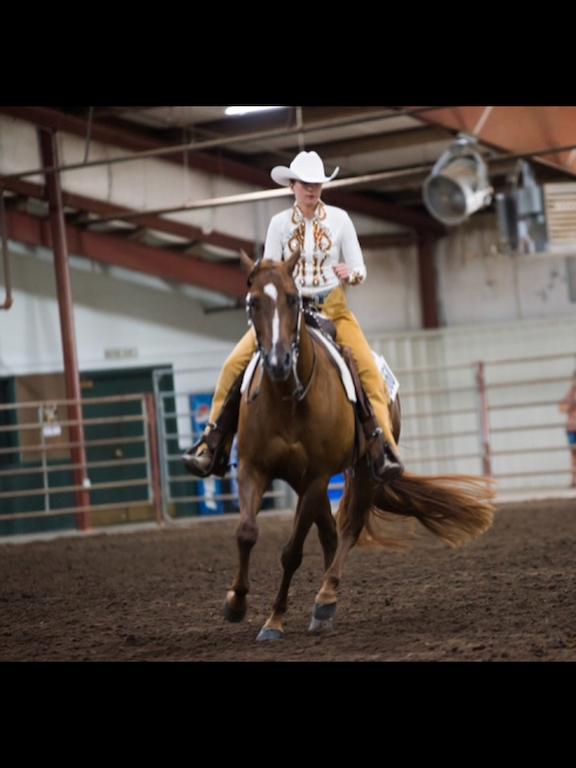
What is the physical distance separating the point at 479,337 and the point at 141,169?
5702mm

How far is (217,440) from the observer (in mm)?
5680

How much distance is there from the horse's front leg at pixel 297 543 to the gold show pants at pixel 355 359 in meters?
0.56

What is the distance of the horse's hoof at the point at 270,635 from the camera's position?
17.4ft

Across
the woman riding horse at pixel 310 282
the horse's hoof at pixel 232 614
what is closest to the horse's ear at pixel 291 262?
the woman riding horse at pixel 310 282

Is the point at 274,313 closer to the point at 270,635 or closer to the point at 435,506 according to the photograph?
the point at 270,635

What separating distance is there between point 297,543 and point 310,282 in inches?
50.3

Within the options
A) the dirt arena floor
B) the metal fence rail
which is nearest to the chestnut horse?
the dirt arena floor

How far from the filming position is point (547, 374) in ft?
56.6

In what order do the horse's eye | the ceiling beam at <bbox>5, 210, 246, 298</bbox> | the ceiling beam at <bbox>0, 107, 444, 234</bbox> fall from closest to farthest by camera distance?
the horse's eye → the ceiling beam at <bbox>0, 107, 444, 234</bbox> → the ceiling beam at <bbox>5, 210, 246, 298</bbox>

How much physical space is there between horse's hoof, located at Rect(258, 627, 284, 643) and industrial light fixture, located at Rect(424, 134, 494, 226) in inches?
277

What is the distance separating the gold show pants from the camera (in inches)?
225

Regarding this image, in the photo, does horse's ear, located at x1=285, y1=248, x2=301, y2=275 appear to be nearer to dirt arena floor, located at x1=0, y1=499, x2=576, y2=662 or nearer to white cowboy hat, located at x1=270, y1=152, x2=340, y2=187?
white cowboy hat, located at x1=270, y1=152, x2=340, y2=187

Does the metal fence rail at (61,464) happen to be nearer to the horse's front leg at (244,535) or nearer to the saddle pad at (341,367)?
the saddle pad at (341,367)
